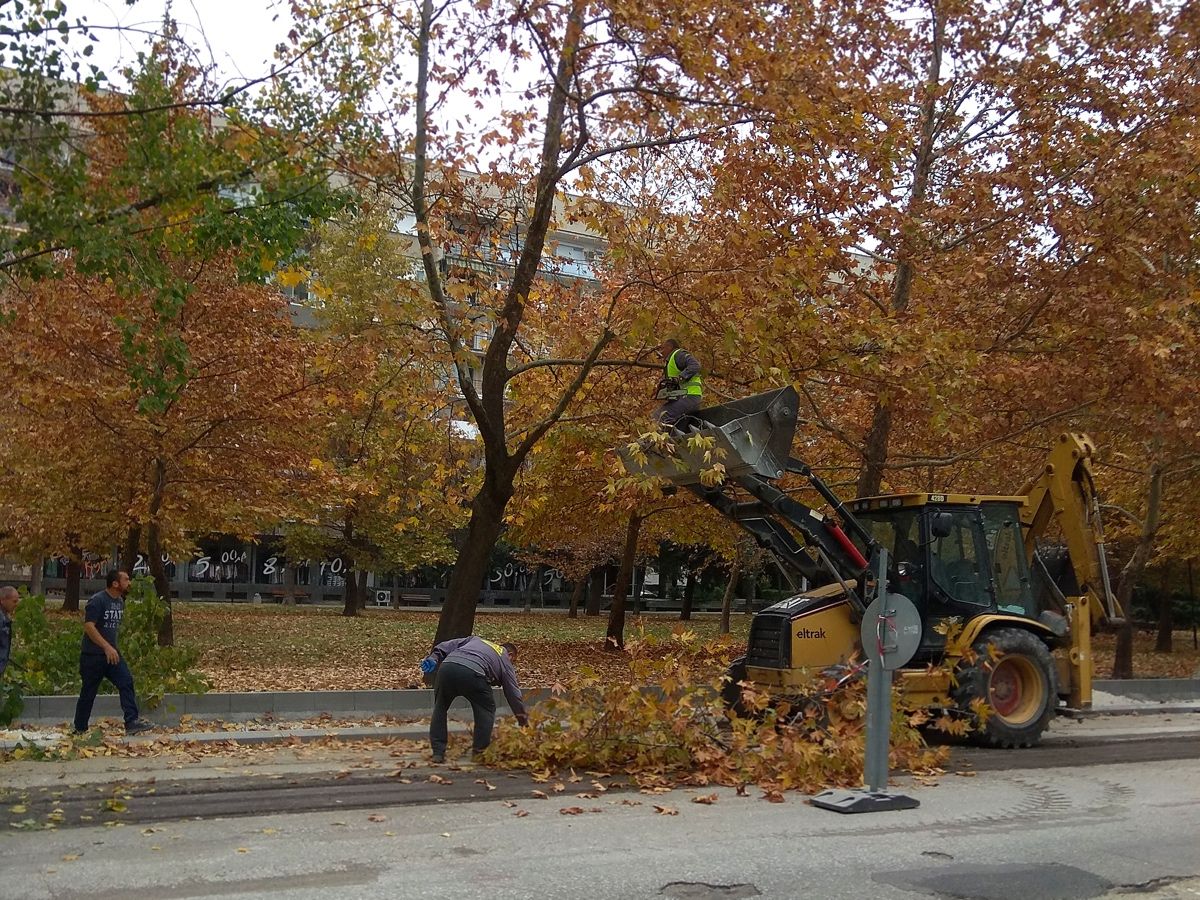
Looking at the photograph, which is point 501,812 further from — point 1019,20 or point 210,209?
point 1019,20

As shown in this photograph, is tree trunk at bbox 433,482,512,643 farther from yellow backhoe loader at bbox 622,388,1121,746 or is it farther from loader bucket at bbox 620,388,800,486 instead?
loader bucket at bbox 620,388,800,486

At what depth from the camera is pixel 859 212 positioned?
16.4 meters

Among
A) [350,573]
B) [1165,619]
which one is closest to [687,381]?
[1165,619]

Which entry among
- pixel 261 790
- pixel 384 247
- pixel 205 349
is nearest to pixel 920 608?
pixel 261 790

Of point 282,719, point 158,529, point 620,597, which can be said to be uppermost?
point 158,529

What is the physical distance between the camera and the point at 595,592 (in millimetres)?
55156

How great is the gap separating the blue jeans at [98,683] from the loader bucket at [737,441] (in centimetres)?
589

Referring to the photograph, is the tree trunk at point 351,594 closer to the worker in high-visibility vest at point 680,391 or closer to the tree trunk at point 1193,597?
the tree trunk at point 1193,597

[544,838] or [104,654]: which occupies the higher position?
[104,654]

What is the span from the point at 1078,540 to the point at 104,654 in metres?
11.4

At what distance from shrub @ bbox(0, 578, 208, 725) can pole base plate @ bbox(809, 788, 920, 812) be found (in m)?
7.95

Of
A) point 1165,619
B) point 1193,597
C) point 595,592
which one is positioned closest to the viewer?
point 1165,619

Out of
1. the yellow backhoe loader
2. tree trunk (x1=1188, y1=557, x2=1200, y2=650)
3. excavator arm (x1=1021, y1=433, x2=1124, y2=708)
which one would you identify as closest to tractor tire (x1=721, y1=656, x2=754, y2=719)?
the yellow backhoe loader

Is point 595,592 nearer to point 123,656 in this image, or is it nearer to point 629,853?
point 123,656
